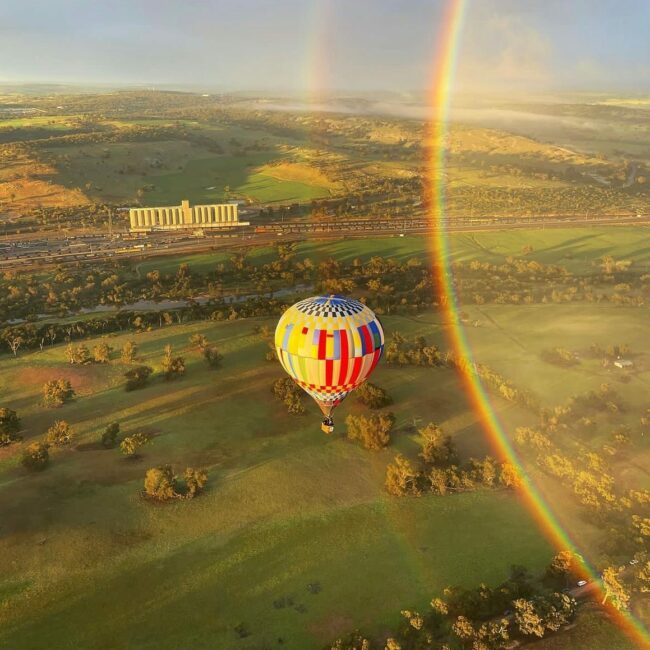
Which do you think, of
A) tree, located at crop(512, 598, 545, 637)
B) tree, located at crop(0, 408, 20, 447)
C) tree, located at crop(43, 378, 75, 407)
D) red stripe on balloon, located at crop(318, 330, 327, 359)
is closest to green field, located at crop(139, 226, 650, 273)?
tree, located at crop(43, 378, 75, 407)

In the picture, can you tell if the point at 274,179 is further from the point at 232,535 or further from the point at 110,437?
the point at 232,535

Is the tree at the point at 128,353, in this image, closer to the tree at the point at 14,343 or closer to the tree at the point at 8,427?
the tree at the point at 14,343

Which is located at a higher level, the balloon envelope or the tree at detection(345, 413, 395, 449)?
the balloon envelope

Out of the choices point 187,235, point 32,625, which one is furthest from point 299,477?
point 187,235

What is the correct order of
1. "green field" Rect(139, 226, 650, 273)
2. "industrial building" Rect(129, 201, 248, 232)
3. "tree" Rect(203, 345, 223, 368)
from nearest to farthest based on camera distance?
"tree" Rect(203, 345, 223, 368) < "green field" Rect(139, 226, 650, 273) < "industrial building" Rect(129, 201, 248, 232)

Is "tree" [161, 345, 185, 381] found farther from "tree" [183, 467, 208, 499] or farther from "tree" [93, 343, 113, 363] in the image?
"tree" [183, 467, 208, 499]

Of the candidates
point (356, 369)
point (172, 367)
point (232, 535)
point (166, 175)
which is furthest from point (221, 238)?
point (232, 535)

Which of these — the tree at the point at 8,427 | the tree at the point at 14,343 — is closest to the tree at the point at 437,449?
the tree at the point at 8,427

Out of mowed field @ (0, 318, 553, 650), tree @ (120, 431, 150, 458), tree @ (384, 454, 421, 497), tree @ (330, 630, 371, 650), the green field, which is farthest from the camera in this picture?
the green field
